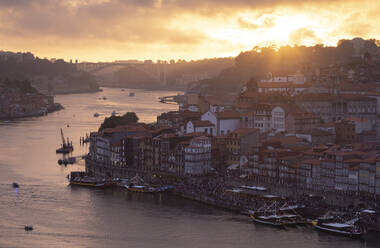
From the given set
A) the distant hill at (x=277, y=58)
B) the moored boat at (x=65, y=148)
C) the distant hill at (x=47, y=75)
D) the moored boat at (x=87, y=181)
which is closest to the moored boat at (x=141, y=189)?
the moored boat at (x=87, y=181)

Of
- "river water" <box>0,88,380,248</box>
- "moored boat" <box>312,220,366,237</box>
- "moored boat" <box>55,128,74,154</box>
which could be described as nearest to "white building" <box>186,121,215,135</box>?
"river water" <box>0,88,380,248</box>

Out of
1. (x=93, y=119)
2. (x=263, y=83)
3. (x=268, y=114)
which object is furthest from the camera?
(x=93, y=119)

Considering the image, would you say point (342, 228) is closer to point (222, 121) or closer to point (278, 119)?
point (278, 119)

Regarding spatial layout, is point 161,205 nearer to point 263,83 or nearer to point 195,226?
point 195,226

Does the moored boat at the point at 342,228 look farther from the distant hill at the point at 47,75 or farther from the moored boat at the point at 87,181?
the distant hill at the point at 47,75

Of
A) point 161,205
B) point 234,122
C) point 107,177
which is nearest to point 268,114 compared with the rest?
point 234,122

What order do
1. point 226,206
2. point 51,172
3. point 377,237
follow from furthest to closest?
1. point 51,172
2. point 226,206
3. point 377,237

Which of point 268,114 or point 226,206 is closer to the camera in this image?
point 226,206
